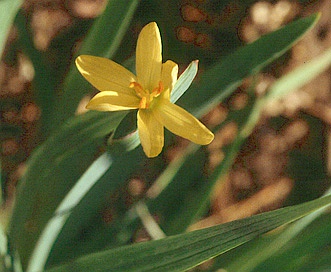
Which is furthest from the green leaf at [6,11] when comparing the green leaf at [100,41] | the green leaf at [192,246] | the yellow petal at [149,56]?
the green leaf at [192,246]

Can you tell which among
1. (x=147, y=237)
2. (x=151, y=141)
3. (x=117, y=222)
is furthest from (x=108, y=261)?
(x=147, y=237)

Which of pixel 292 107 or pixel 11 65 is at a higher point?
pixel 11 65

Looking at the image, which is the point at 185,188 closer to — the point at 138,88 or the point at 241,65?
the point at 241,65

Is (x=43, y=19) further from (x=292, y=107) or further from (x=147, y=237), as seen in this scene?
(x=292, y=107)

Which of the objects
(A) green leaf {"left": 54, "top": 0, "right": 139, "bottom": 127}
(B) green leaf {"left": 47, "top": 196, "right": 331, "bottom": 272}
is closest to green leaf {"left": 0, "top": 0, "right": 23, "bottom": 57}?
(A) green leaf {"left": 54, "top": 0, "right": 139, "bottom": 127}

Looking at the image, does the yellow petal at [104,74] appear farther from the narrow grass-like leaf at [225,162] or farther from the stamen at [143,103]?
the narrow grass-like leaf at [225,162]

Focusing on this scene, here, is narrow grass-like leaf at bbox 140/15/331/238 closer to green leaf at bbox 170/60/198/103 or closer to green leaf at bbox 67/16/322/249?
green leaf at bbox 67/16/322/249
